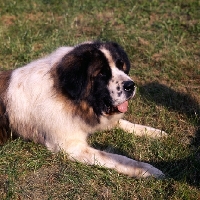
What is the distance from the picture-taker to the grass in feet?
11.7

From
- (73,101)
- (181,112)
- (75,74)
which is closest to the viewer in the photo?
(75,74)

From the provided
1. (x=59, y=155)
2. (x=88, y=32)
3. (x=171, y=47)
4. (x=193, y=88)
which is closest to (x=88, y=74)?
(x=59, y=155)

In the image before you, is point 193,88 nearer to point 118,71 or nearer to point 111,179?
point 118,71

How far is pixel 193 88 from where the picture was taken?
5367 mm

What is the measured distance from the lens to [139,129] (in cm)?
449

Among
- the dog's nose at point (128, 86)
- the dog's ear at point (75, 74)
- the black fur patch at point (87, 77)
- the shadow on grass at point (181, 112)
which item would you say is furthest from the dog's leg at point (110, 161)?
the dog's nose at point (128, 86)

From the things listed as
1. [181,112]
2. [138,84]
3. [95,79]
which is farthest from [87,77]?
[138,84]

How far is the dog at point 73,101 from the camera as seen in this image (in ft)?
12.6

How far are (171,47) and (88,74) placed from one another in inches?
114

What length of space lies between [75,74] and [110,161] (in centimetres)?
85

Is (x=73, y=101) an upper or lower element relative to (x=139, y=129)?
upper

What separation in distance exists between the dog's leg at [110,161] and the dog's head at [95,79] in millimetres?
380

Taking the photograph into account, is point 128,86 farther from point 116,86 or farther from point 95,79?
point 95,79

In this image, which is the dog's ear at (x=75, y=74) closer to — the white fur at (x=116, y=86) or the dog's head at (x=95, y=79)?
the dog's head at (x=95, y=79)
